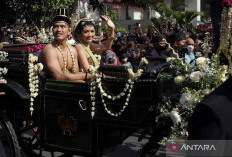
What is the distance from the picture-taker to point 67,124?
379cm

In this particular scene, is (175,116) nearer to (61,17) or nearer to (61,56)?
(61,56)

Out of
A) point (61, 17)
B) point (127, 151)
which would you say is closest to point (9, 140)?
point (61, 17)

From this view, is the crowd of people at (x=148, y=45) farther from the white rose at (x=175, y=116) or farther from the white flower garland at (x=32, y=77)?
the white flower garland at (x=32, y=77)

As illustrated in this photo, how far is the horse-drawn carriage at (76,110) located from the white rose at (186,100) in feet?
1.18

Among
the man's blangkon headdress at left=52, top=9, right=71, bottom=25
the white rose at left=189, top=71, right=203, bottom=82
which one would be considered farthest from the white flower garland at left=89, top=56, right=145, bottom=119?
the man's blangkon headdress at left=52, top=9, right=71, bottom=25

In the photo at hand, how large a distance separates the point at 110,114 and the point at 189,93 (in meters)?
0.87

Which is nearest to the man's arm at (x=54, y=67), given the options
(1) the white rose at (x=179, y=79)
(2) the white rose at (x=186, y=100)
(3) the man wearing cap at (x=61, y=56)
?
(3) the man wearing cap at (x=61, y=56)

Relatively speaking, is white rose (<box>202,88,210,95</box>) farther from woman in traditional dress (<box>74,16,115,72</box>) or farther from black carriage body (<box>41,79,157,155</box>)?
woman in traditional dress (<box>74,16,115,72</box>)

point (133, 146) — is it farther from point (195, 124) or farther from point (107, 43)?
point (195, 124)

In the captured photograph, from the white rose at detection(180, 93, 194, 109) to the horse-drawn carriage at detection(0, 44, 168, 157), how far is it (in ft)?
1.18

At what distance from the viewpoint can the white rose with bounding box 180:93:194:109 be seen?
9.44ft

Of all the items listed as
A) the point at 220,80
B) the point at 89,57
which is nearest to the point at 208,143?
the point at 220,80

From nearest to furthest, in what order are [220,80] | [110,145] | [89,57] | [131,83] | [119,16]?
[220,80] → [131,83] → [110,145] → [89,57] → [119,16]

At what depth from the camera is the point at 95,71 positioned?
3518 millimetres
